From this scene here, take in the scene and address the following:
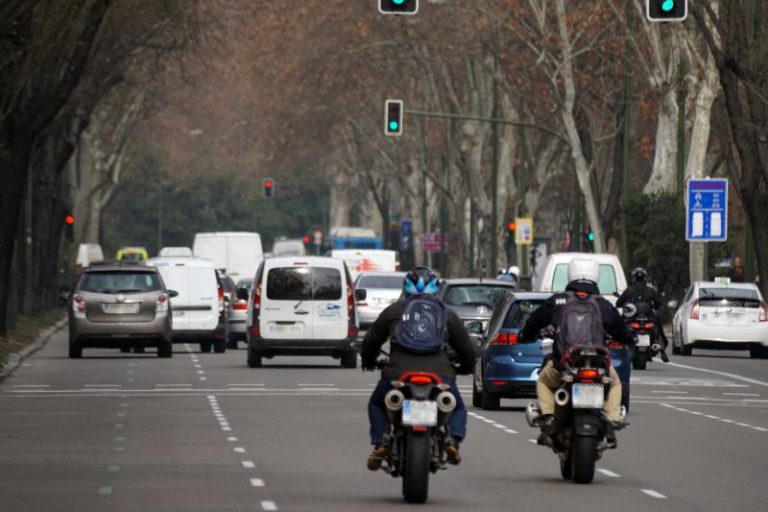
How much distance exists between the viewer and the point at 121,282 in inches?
1501

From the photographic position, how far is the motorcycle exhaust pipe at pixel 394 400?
44.9 ft

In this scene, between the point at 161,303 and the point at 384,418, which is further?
the point at 161,303

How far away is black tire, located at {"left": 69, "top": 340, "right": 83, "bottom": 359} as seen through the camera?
37.9 m

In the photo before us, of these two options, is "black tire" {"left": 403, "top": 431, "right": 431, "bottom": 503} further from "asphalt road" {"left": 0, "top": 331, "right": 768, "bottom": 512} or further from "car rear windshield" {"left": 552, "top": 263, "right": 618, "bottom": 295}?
A: "car rear windshield" {"left": 552, "top": 263, "right": 618, "bottom": 295}

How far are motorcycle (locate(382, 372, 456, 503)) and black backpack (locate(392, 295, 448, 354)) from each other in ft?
0.69

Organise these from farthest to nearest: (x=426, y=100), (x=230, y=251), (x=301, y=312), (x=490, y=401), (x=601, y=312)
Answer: (x=426, y=100) < (x=230, y=251) < (x=301, y=312) < (x=490, y=401) < (x=601, y=312)

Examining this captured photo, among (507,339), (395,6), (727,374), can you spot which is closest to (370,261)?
(727,374)

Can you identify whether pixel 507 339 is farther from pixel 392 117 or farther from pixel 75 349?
pixel 392 117

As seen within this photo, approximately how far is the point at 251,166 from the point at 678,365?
283ft

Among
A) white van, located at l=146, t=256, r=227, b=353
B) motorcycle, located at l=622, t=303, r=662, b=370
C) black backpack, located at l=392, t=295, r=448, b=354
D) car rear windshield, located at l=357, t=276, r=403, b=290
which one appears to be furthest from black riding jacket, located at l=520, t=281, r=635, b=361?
car rear windshield, located at l=357, t=276, r=403, b=290

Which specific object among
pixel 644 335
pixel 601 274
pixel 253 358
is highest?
pixel 601 274

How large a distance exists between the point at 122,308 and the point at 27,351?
2.60 metres

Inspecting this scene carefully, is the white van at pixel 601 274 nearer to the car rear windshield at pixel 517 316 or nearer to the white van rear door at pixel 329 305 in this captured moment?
the white van rear door at pixel 329 305

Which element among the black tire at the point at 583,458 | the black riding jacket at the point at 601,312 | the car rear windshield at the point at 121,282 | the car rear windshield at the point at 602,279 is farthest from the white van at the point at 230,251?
the black tire at the point at 583,458
